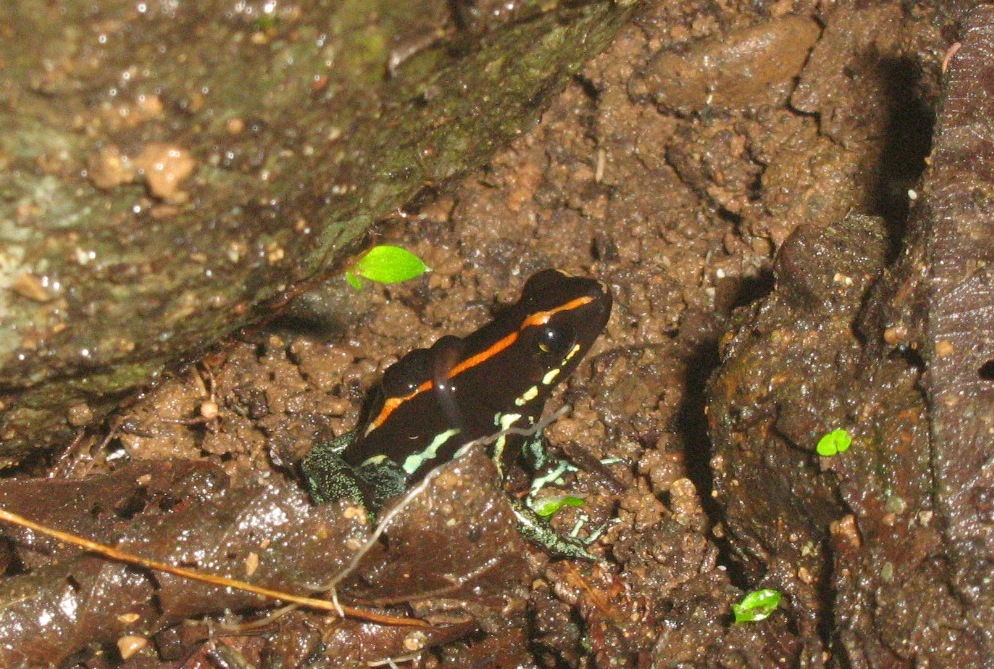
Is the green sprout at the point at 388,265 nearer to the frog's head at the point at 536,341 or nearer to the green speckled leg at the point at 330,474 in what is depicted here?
the frog's head at the point at 536,341

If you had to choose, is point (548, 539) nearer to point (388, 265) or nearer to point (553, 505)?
point (553, 505)

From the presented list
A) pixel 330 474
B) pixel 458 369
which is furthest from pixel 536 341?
pixel 330 474

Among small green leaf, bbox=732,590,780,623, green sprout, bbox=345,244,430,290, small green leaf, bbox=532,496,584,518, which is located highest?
green sprout, bbox=345,244,430,290

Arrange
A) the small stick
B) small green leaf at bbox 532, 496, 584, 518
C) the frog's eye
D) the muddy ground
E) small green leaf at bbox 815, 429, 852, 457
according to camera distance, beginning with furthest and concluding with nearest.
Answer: small green leaf at bbox 532, 496, 584, 518
the frog's eye
the muddy ground
the small stick
small green leaf at bbox 815, 429, 852, 457

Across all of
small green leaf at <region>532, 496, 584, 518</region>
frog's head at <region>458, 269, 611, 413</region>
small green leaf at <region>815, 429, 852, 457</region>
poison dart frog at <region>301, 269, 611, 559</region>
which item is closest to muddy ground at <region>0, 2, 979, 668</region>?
small green leaf at <region>532, 496, 584, 518</region>

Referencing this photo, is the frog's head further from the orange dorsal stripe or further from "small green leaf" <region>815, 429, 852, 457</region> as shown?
"small green leaf" <region>815, 429, 852, 457</region>

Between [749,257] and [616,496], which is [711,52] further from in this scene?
[616,496]

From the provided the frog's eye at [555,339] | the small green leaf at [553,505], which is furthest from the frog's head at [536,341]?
the small green leaf at [553,505]
